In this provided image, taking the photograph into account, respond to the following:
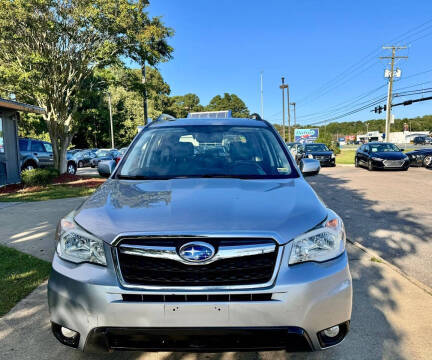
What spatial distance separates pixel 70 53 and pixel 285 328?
15831 mm

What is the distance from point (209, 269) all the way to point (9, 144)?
44.0 feet

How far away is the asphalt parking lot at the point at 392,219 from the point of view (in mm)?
4879

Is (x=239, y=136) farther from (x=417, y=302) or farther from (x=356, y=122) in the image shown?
(x=356, y=122)

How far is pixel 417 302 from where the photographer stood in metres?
3.45

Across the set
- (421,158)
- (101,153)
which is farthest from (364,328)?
(101,153)

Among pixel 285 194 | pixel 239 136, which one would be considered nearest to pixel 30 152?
pixel 239 136

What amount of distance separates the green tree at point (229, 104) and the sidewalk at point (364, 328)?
85.6m

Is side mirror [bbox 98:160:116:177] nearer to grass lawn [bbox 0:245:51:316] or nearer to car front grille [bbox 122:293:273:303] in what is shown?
grass lawn [bbox 0:245:51:316]

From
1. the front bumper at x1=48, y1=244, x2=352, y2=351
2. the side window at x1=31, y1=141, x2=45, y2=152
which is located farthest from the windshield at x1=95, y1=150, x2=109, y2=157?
the front bumper at x1=48, y1=244, x2=352, y2=351

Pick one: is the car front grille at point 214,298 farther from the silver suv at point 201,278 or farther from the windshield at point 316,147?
the windshield at point 316,147

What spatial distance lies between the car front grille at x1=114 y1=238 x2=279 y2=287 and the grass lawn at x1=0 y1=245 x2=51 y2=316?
2060 millimetres

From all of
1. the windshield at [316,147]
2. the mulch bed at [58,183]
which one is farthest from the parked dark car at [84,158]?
the windshield at [316,147]

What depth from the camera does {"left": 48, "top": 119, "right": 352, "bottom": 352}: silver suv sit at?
6.45ft

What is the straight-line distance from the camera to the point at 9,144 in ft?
43.1
